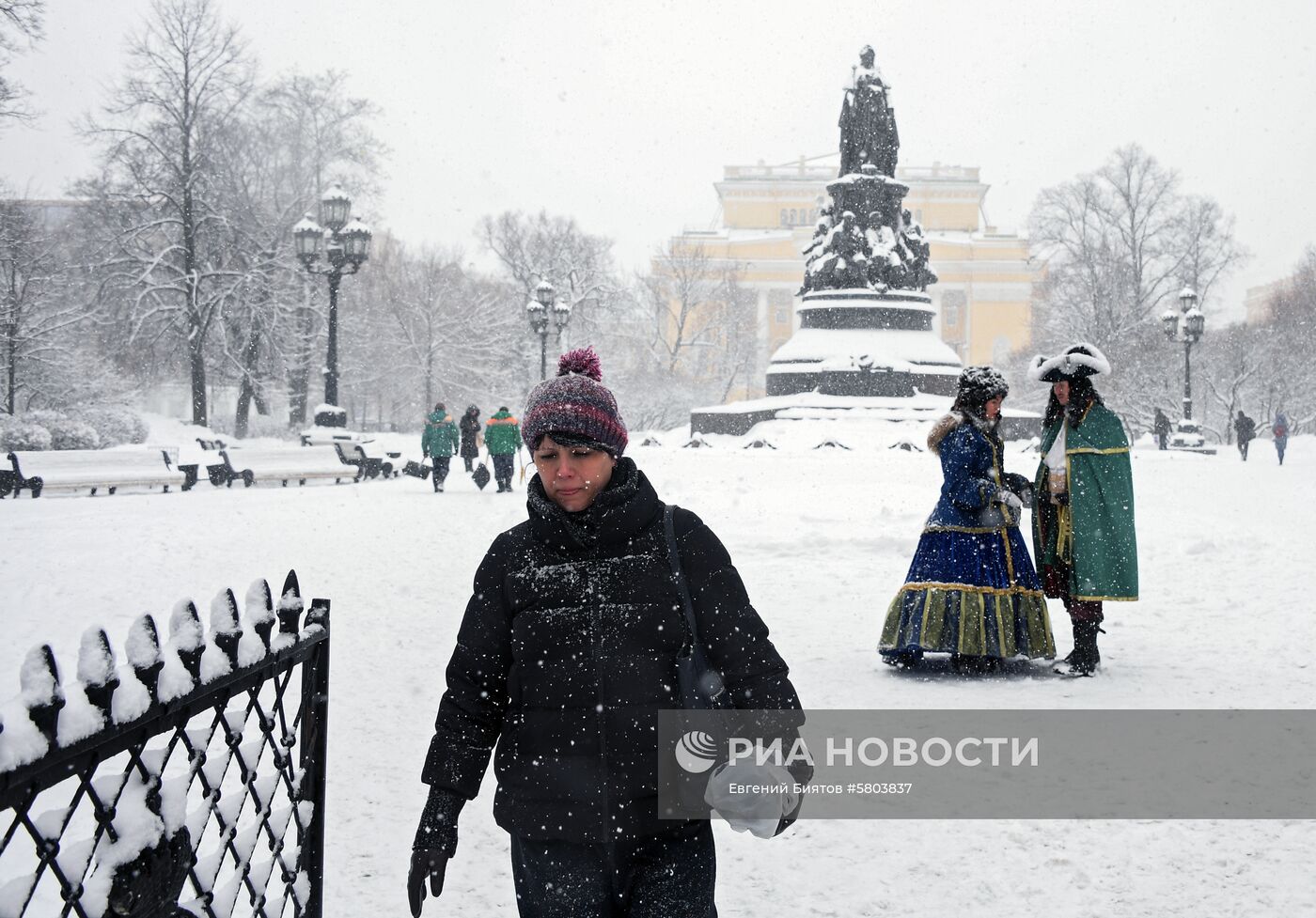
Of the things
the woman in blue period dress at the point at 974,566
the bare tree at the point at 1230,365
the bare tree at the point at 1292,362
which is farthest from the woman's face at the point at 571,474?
the bare tree at the point at 1230,365

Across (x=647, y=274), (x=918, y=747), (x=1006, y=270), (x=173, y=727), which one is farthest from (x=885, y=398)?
(x=1006, y=270)

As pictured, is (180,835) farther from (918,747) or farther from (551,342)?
(551,342)

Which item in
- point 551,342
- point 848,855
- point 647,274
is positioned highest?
point 647,274

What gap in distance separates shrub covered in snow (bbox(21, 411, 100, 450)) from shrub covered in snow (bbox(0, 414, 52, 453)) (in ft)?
1.91

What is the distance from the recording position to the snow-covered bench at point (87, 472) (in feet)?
58.2

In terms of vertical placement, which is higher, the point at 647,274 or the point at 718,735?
the point at 647,274

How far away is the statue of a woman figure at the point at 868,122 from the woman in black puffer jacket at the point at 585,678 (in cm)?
2442

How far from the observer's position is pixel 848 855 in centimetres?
394

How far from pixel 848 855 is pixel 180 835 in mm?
2477

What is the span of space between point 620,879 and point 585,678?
38cm

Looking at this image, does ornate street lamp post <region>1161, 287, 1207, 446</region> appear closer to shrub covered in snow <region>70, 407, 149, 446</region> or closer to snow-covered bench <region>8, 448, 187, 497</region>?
snow-covered bench <region>8, 448, 187, 497</region>

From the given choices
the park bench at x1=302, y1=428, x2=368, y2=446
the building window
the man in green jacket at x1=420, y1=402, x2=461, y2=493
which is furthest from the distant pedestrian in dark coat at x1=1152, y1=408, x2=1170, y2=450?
the building window

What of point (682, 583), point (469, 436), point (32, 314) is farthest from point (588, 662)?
point (32, 314)

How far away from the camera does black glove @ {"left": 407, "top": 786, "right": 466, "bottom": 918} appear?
2.28 metres
